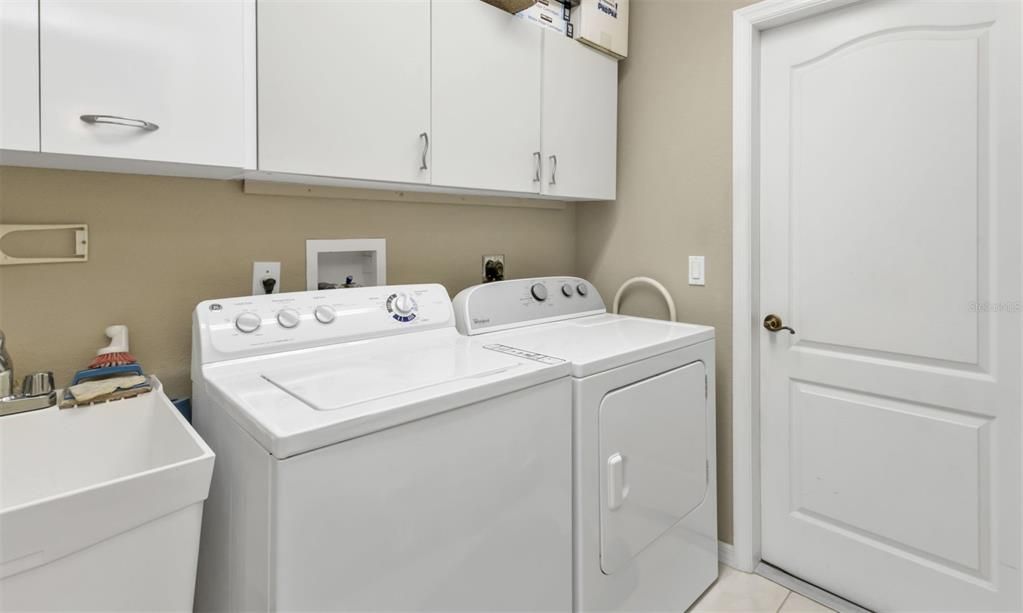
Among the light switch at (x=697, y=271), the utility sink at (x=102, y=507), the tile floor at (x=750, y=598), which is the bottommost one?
the tile floor at (x=750, y=598)

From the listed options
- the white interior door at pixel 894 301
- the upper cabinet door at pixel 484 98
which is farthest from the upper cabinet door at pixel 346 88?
the white interior door at pixel 894 301

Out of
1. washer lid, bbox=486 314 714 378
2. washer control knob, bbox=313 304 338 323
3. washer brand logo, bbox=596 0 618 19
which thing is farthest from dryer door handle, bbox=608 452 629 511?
washer brand logo, bbox=596 0 618 19

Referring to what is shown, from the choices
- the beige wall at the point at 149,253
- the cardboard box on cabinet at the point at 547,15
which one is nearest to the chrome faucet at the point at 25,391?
the beige wall at the point at 149,253

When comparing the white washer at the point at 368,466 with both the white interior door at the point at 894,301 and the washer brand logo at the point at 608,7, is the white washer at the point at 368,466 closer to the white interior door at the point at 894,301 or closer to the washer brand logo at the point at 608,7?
the white interior door at the point at 894,301

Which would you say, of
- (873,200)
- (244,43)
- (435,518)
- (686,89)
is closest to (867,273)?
(873,200)

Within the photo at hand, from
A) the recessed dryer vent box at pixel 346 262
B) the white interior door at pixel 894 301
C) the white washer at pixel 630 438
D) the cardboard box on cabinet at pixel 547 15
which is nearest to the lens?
the white washer at pixel 630 438

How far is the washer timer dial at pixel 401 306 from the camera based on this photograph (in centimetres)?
161

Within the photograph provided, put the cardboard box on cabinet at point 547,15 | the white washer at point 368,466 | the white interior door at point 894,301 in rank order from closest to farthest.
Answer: the white washer at point 368,466, the white interior door at point 894,301, the cardboard box on cabinet at point 547,15

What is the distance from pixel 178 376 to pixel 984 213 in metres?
2.33

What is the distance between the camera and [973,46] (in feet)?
5.08

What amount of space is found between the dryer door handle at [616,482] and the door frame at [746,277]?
30.6 inches

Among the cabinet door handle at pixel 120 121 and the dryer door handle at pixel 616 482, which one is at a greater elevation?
the cabinet door handle at pixel 120 121

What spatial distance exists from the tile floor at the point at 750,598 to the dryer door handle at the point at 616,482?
2.33 feet

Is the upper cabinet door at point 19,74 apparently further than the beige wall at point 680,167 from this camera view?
No
